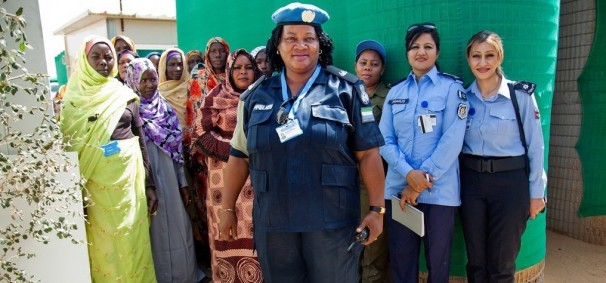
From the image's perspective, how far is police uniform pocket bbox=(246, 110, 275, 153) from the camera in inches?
71.7

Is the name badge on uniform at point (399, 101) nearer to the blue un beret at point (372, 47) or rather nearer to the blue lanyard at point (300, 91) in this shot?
the blue un beret at point (372, 47)

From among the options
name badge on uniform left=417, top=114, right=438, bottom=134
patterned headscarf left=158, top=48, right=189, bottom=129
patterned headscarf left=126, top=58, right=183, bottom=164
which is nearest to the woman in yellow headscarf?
patterned headscarf left=126, top=58, right=183, bottom=164

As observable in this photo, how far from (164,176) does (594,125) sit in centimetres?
346

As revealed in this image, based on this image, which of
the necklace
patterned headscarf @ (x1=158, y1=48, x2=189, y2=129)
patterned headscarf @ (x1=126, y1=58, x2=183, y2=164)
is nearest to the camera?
the necklace

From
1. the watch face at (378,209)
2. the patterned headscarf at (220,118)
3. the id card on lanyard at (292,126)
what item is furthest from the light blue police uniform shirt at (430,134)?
the patterned headscarf at (220,118)

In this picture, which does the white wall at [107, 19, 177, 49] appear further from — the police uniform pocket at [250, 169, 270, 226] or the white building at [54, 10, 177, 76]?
→ the police uniform pocket at [250, 169, 270, 226]

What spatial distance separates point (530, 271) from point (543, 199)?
68cm

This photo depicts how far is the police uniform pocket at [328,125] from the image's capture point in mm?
1775

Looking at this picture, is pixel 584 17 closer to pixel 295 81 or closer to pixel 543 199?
pixel 543 199

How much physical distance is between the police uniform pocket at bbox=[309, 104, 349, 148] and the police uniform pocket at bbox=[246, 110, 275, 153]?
0.58 ft

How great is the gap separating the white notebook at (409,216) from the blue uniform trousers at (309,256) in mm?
417

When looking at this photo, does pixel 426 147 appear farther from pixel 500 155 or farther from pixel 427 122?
pixel 500 155

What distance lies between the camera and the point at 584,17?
12.0 feet

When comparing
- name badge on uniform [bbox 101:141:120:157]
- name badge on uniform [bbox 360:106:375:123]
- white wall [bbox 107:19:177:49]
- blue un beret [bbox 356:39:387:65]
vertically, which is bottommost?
name badge on uniform [bbox 101:141:120:157]
